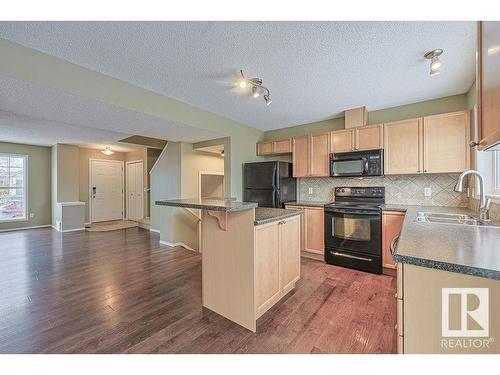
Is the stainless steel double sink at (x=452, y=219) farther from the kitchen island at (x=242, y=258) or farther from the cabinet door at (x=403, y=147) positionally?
the kitchen island at (x=242, y=258)

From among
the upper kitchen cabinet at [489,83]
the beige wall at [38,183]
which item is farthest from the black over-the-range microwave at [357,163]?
the beige wall at [38,183]

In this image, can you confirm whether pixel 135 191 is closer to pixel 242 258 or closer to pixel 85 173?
pixel 85 173

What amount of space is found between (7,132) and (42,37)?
4.37 m

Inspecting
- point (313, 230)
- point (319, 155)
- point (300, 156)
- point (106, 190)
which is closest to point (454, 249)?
point (313, 230)

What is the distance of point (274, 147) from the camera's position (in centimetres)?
444

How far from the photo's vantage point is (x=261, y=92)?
277 cm

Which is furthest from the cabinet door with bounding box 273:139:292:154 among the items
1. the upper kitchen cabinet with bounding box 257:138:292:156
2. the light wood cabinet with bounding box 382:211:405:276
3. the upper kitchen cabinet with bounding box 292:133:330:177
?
the light wood cabinet with bounding box 382:211:405:276

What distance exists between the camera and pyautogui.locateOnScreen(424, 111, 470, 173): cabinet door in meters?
2.71

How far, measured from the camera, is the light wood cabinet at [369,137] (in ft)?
10.6

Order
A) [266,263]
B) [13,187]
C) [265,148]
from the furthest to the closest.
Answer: [13,187], [265,148], [266,263]

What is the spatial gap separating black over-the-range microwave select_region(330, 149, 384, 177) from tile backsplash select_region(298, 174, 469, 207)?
1.32ft

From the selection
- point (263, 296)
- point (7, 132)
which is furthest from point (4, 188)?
point (263, 296)

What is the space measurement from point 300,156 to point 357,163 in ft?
3.26
